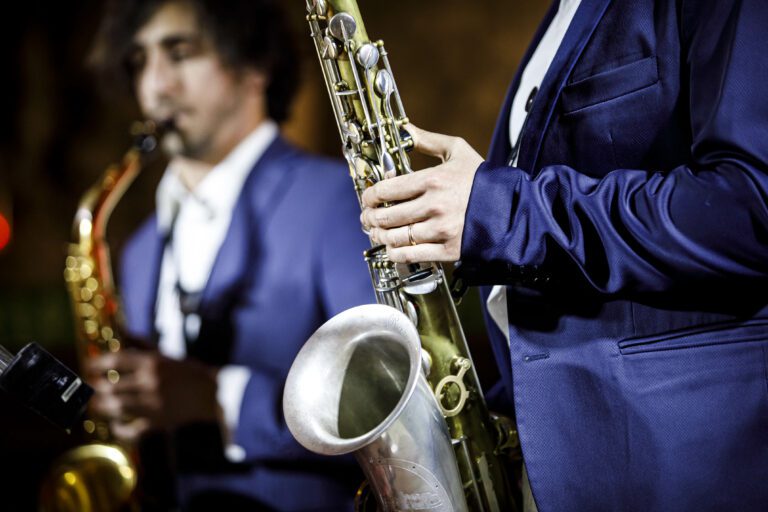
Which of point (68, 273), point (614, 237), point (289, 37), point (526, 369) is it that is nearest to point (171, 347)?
point (68, 273)

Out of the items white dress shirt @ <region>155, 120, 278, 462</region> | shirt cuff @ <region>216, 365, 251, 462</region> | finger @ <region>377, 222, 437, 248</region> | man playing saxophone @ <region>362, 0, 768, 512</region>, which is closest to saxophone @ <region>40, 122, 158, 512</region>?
white dress shirt @ <region>155, 120, 278, 462</region>

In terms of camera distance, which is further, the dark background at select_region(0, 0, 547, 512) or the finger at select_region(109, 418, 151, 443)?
the dark background at select_region(0, 0, 547, 512)

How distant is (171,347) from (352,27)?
180 cm

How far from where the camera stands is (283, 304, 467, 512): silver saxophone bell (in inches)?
58.0

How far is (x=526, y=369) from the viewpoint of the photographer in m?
1.38

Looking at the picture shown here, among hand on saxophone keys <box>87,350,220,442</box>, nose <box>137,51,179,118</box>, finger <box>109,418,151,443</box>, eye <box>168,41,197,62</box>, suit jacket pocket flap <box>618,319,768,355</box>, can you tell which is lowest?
finger <box>109,418,151,443</box>

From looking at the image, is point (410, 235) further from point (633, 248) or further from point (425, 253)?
point (633, 248)

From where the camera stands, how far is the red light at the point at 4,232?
536 centimetres

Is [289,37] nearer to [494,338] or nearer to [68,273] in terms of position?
[68,273]

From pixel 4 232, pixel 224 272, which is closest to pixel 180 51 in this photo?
pixel 224 272

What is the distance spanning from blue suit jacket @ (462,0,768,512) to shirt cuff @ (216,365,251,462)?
5.00 feet

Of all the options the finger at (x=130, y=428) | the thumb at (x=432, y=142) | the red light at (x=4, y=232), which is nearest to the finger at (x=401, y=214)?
the thumb at (x=432, y=142)

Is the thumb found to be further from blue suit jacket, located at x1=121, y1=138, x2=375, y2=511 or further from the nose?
the nose

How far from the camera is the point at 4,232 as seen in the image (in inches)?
211
